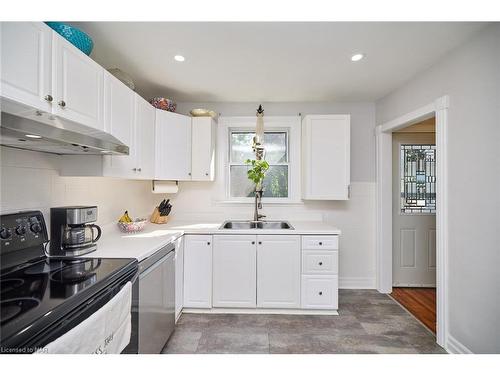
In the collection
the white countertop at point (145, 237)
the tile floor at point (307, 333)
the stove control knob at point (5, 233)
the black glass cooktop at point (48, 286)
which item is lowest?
the tile floor at point (307, 333)

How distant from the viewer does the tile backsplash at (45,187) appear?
136 centimetres

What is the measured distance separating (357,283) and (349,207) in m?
0.99

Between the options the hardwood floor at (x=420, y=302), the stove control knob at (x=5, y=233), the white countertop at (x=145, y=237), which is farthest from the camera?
the hardwood floor at (x=420, y=302)

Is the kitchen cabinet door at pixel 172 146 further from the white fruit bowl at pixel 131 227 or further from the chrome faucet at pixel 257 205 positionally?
the chrome faucet at pixel 257 205

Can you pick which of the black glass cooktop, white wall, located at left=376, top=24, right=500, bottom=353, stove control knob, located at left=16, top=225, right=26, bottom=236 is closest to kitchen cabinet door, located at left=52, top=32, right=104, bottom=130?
stove control knob, located at left=16, top=225, right=26, bottom=236

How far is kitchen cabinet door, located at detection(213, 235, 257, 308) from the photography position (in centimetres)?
246

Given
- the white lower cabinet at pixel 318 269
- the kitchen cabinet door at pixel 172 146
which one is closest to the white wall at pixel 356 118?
the kitchen cabinet door at pixel 172 146

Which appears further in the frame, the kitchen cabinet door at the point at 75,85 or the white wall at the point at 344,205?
the white wall at the point at 344,205

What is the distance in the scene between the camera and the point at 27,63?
1075 mm

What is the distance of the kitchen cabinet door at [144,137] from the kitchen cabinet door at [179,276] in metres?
0.73

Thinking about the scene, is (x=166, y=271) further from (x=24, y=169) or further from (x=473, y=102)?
(x=473, y=102)

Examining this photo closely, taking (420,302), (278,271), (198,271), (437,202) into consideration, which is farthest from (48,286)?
(420,302)

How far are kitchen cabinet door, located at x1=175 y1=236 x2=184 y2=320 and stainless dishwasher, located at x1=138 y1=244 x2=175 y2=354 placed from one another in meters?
0.18

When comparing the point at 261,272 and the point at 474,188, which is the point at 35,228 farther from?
the point at 474,188
